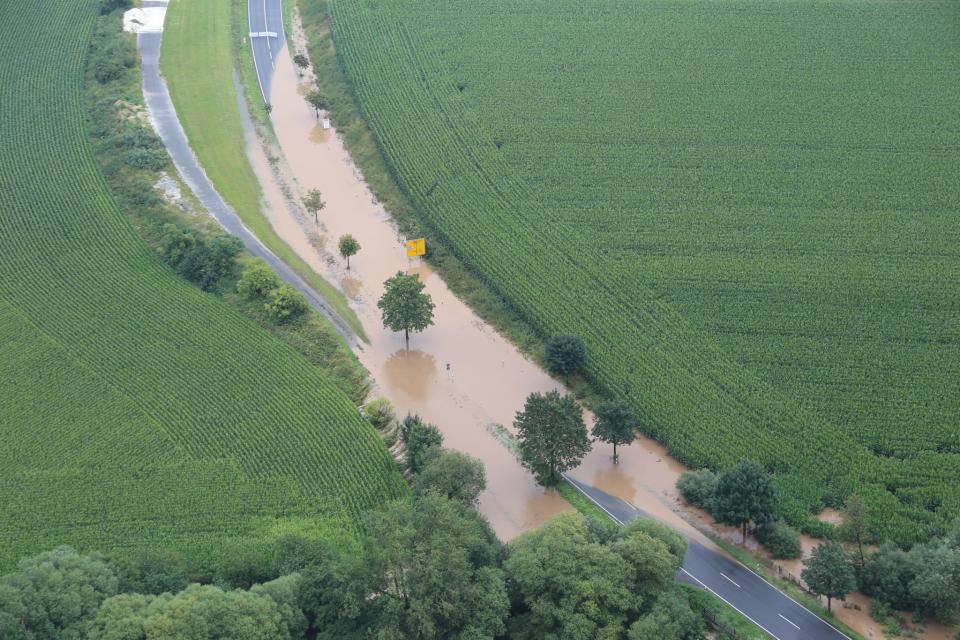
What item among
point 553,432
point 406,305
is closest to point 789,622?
point 553,432

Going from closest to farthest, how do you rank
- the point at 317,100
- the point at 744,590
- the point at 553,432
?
the point at 744,590 → the point at 553,432 → the point at 317,100

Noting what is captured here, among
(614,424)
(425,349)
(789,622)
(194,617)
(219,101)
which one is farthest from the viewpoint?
(219,101)

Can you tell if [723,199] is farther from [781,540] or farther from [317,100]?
[317,100]

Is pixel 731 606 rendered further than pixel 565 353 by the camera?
No

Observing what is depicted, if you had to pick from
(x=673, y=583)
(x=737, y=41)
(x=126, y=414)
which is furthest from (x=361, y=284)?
(x=737, y=41)

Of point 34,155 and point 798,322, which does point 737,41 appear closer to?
point 798,322

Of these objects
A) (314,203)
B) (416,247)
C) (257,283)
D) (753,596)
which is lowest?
(753,596)

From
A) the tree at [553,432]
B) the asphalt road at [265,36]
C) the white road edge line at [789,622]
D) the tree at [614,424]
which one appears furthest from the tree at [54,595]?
the asphalt road at [265,36]
